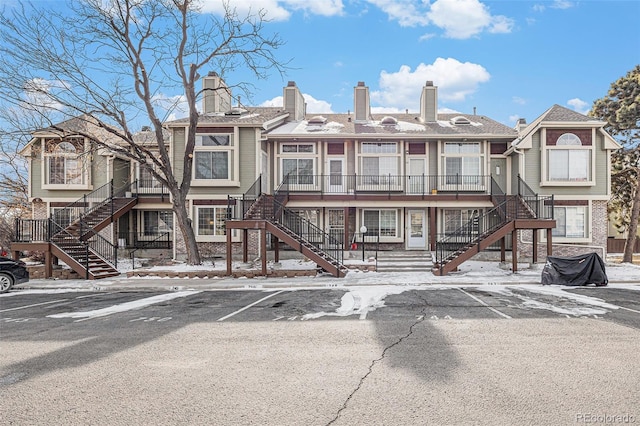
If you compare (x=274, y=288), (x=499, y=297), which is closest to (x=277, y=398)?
(x=499, y=297)

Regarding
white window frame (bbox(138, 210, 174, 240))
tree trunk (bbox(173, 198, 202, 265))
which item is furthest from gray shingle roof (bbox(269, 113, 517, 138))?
white window frame (bbox(138, 210, 174, 240))

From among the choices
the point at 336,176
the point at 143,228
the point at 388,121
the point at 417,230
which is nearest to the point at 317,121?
the point at 388,121

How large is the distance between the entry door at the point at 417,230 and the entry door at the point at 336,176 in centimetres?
421

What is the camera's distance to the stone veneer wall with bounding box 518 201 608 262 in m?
21.8

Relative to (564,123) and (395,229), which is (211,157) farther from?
(564,123)

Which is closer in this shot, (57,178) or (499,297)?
(499,297)

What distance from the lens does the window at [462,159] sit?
23.9 m

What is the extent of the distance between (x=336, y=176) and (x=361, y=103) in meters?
6.36

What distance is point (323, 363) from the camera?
6301 mm

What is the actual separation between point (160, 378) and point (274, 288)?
966 centimetres

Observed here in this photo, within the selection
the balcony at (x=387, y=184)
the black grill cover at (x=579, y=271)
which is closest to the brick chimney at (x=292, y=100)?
the balcony at (x=387, y=184)

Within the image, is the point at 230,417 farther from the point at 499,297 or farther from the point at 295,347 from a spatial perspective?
the point at 499,297

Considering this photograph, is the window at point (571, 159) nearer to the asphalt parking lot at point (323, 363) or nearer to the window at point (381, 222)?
the window at point (381, 222)

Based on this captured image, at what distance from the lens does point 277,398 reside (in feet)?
16.3
